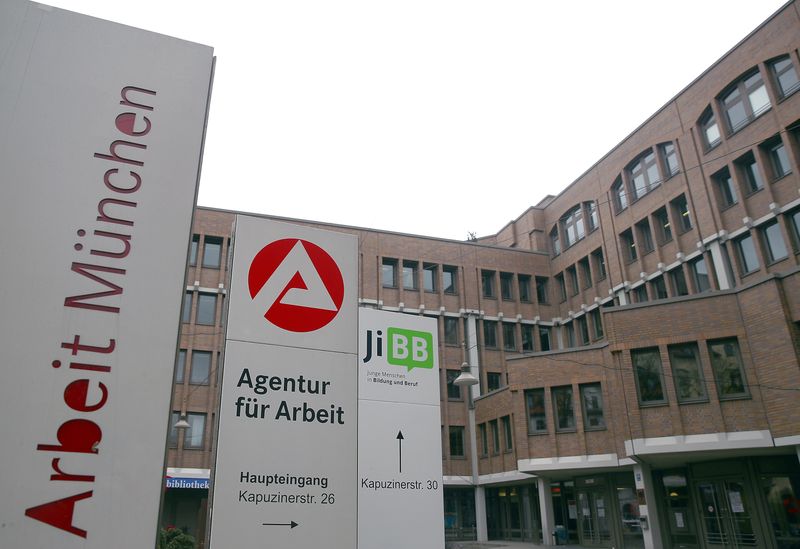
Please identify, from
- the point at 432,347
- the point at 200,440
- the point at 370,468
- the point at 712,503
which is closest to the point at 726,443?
the point at 712,503

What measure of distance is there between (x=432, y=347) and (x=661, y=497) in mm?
15024

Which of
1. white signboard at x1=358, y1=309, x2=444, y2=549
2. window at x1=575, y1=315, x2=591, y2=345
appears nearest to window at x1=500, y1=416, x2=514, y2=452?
window at x1=575, y1=315, x2=591, y2=345

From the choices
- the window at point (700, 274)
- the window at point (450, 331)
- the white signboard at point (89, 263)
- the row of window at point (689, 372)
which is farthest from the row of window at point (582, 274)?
the white signboard at point (89, 263)

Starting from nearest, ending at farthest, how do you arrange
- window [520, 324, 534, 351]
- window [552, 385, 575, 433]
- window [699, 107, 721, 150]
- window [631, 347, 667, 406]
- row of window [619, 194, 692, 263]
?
window [631, 347, 667, 406] → window [552, 385, 575, 433] → window [699, 107, 721, 150] → row of window [619, 194, 692, 263] → window [520, 324, 534, 351]

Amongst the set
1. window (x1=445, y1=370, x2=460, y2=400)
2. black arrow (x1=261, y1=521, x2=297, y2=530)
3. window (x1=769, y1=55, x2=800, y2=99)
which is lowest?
black arrow (x1=261, y1=521, x2=297, y2=530)

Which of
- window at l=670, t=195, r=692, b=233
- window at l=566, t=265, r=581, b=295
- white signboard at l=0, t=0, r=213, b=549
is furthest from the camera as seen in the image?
window at l=566, t=265, r=581, b=295

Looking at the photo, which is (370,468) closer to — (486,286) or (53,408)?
(53,408)

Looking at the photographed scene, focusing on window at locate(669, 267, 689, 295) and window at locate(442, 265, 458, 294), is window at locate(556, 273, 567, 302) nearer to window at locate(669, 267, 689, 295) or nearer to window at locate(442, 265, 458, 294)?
window at locate(442, 265, 458, 294)

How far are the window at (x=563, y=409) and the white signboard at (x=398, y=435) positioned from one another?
50.4 feet

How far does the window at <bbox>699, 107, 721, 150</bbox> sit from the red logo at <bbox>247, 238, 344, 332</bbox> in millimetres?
27174

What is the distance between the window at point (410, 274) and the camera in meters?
37.2

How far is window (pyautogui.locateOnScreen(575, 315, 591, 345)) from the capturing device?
36.2 m

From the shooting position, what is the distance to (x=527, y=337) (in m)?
38.6

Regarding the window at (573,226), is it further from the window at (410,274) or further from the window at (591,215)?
the window at (410,274)
